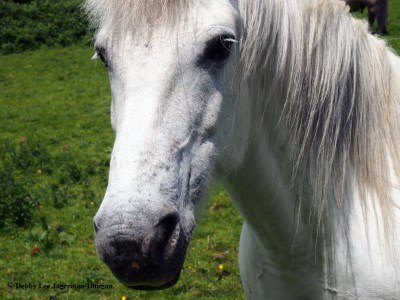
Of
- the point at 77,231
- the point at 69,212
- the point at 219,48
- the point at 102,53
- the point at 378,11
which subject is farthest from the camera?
the point at 378,11

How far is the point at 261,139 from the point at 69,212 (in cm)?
409

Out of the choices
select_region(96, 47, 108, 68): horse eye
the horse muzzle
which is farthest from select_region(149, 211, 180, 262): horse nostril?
select_region(96, 47, 108, 68): horse eye

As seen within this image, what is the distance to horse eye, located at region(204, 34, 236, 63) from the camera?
1.86 meters

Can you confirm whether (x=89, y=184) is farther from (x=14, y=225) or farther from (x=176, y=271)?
(x=176, y=271)

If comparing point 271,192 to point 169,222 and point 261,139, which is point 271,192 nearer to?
point 261,139

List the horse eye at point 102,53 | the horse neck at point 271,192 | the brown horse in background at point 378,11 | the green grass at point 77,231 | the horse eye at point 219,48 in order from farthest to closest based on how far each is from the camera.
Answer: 1. the brown horse in background at point 378,11
2. the green grass at point 77,231
3. the horse neck at point 271,192
4. the horse eye at point 102,53
5. the horse eye at point 219,48

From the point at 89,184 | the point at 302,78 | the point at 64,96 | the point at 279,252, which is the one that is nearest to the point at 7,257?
the point at 89,184

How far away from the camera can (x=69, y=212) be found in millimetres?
5949

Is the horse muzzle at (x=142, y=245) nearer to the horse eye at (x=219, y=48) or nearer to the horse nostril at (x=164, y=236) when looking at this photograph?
the horse nostril at (x=164, y=236)

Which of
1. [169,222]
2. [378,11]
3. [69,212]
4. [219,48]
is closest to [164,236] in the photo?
[169,222]

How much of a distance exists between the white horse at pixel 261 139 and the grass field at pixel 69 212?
0.29m

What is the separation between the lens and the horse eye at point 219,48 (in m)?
1.86

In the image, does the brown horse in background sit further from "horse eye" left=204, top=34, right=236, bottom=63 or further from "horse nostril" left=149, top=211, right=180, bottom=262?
"horse nostril" left=149, top=211, right=180, bottom=262

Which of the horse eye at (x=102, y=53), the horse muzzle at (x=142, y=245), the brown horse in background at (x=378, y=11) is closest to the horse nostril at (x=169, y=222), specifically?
the horse muzzle at (x=142, y=245)
